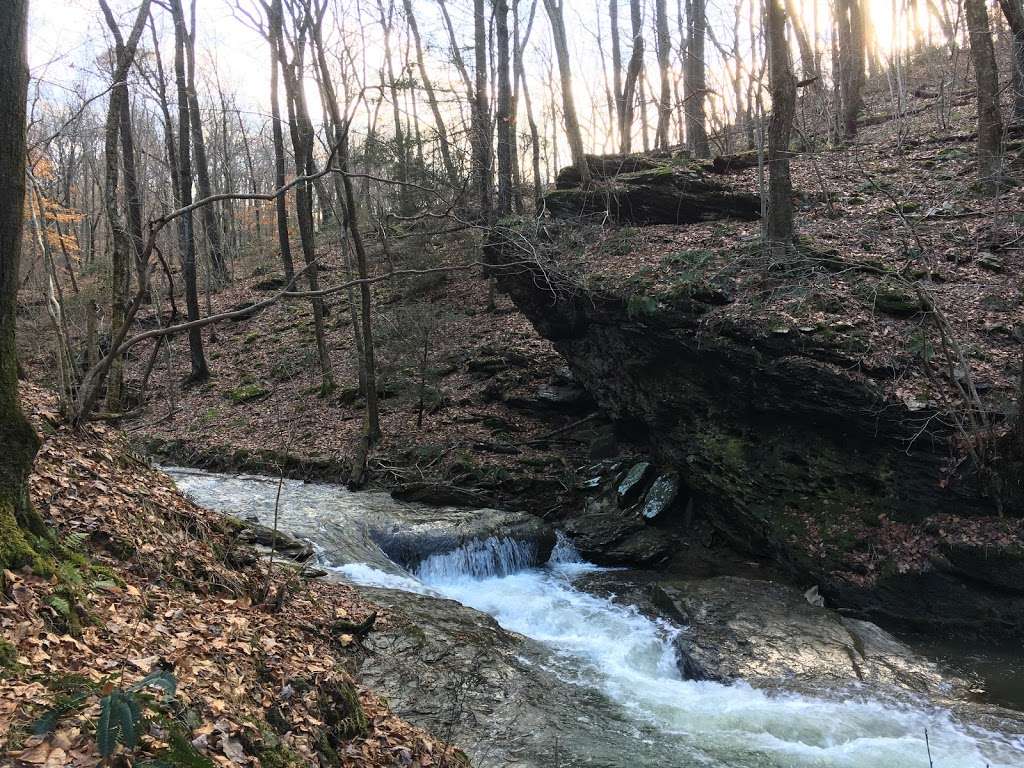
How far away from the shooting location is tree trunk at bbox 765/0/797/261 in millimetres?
11180

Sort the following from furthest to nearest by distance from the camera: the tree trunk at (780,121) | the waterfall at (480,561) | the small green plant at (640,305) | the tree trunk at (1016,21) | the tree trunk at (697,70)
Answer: the tree trunk at (697,70) < the small green plant at (640,305) < the tree trunk at (1016,21) < the tree trunk at (780,121) < the waterfall at (480,561)

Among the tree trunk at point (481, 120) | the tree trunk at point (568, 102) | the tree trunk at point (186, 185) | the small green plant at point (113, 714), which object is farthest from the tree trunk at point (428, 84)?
the small green plant at point (113, 714)

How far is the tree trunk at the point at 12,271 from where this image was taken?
377 cm

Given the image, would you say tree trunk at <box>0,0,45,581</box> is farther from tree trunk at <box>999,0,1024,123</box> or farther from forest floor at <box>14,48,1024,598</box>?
tree trunk at <box>999,0,1024,123</box>

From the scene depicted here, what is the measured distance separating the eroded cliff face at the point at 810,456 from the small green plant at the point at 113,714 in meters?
7.36

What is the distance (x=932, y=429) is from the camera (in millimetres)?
8711

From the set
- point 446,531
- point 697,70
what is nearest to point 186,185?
point 446,531

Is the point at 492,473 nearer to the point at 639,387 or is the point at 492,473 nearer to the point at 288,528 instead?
the point at 639,387

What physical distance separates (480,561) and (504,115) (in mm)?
13770

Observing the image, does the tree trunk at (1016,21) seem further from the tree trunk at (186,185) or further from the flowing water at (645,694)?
the tree trunk at (186,185)

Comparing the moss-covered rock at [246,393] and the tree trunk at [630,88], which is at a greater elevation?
the tree trunk at [630,88]

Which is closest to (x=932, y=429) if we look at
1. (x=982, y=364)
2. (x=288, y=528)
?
(x=982, y=364)

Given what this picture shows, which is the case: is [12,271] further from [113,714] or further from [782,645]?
[782,645]

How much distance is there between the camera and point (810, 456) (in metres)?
10.2
